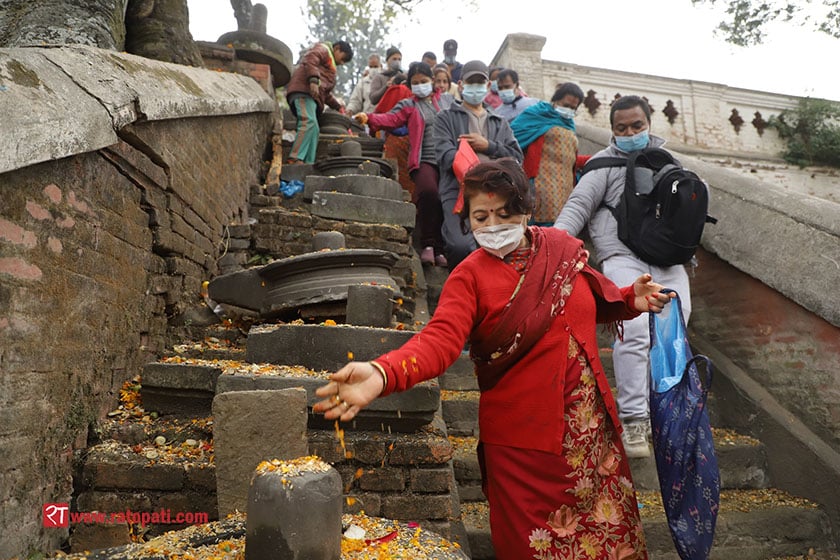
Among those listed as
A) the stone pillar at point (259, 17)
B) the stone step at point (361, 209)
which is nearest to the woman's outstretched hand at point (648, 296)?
the stone step at point (361, 209)

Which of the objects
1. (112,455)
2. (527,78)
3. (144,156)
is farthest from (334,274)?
(527,78)

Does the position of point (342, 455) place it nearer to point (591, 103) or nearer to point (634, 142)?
A: point (634, 142)

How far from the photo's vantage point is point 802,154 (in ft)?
32.3

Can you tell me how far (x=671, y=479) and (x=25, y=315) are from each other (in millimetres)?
2475

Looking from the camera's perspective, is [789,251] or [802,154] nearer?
[789,251]

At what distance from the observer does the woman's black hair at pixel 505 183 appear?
196 centimetres

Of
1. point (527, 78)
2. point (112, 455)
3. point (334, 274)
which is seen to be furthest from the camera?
point (527, 78)

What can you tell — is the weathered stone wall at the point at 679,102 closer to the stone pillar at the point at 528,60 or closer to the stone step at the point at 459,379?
the stone pillar at the point at 528,60

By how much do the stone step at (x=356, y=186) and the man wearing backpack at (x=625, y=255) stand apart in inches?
96.7

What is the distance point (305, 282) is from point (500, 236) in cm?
151

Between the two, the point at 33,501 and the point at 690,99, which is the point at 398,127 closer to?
the point at 33,501

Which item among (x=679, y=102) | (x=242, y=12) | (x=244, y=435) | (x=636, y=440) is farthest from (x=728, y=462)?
(x=242, y=12)

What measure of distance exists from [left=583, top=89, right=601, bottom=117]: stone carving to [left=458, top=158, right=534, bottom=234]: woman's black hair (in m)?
9.07

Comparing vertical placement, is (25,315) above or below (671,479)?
above
